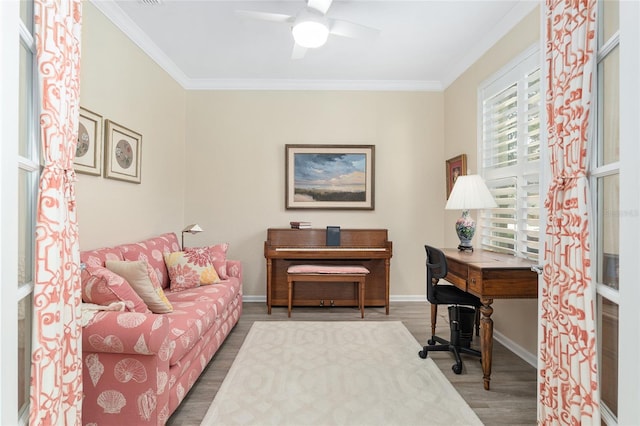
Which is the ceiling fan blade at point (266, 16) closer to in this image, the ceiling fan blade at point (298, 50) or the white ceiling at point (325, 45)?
the white ceiling at point (325, 45)

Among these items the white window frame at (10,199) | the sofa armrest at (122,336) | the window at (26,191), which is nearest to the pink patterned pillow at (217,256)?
the sofa armrest at (122,336)

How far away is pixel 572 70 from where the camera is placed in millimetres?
1192

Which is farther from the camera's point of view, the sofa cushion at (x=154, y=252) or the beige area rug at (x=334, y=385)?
the sofa cushion at (x=154, y=252)

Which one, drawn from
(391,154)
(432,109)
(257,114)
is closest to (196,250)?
(257,114)

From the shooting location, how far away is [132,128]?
305 cm

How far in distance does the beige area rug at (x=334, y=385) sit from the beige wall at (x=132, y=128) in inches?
63.8

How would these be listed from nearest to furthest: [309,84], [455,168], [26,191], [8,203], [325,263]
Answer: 1. [8,203]
2. [26,191]
3. [455,168]
4. [325,263]
5. [309,84]

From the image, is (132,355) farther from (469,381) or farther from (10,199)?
(469,381)

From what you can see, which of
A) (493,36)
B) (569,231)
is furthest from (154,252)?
(493,36)

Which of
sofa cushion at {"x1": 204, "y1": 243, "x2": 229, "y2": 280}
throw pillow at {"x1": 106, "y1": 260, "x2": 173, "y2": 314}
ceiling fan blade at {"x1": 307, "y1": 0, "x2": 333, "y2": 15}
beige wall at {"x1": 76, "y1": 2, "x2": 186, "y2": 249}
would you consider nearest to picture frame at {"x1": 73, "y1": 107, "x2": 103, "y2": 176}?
beige wall at {"x1": 76, "y1": 2, "x2": 186, "y2": 249}

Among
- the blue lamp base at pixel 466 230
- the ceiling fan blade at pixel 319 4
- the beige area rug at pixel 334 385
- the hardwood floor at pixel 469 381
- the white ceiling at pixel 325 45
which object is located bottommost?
the hardwood floor at pixel 469 381

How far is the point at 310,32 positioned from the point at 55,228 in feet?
7.06

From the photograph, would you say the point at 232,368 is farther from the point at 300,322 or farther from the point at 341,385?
the point at 300,322

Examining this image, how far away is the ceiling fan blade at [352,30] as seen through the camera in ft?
8.01
